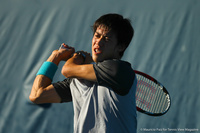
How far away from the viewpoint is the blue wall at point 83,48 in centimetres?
290

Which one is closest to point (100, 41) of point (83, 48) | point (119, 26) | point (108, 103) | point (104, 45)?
point (104, 45)

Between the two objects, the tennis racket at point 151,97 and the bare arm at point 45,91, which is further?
the tennis racket at point 151,97

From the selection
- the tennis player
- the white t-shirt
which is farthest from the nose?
the white t-shirt

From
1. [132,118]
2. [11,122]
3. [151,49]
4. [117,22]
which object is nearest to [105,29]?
[117,22]

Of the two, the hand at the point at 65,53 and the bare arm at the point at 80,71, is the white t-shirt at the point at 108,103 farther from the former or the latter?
the hand at the point at 65,53

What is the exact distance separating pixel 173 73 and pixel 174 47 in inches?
12.3

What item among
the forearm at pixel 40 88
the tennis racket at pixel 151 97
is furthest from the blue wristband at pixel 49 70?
the tennis racket at pixel 151 97

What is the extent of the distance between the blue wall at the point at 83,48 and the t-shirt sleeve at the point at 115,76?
1867mm

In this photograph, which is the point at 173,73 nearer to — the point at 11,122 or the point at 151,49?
the point at 151,49

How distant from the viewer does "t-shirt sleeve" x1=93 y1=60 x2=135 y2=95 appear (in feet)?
3.53

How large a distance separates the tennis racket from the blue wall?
596mm

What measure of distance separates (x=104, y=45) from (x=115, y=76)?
20 cm

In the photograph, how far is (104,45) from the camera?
121cm

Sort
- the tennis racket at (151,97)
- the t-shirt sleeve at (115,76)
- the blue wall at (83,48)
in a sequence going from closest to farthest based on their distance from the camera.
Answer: the t-shirt sleeve at (115,76) < the tennis racket at (151,97) < the blue wall at (83,48)
